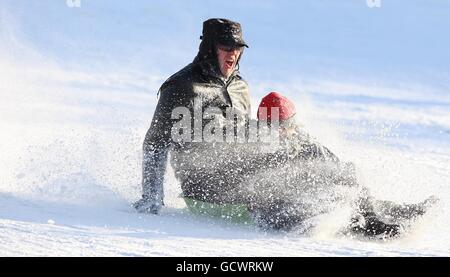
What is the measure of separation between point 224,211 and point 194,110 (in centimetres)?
59

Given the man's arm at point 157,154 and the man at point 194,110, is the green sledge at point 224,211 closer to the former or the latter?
the man at point 194,110

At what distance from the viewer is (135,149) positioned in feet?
20.0

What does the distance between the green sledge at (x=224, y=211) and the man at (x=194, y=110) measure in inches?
2.5

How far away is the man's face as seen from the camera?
5.50 metres

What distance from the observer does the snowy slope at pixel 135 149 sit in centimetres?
455

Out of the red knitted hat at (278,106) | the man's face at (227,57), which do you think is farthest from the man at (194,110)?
the red knitted hat at (278,106)

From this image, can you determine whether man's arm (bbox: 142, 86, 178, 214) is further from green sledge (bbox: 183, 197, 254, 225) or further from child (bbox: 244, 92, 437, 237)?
child (bbox: 244, 92, 437, 237)

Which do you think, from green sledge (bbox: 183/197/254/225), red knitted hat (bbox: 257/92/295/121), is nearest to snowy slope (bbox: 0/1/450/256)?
green sledge (bbox: 183/197/254/225)

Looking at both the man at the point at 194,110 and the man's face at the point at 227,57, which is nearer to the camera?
the man at the point at 194,110

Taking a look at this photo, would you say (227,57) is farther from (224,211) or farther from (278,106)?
(224,211)

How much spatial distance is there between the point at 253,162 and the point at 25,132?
4.66 m

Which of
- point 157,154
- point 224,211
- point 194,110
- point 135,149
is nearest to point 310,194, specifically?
point 224,211
